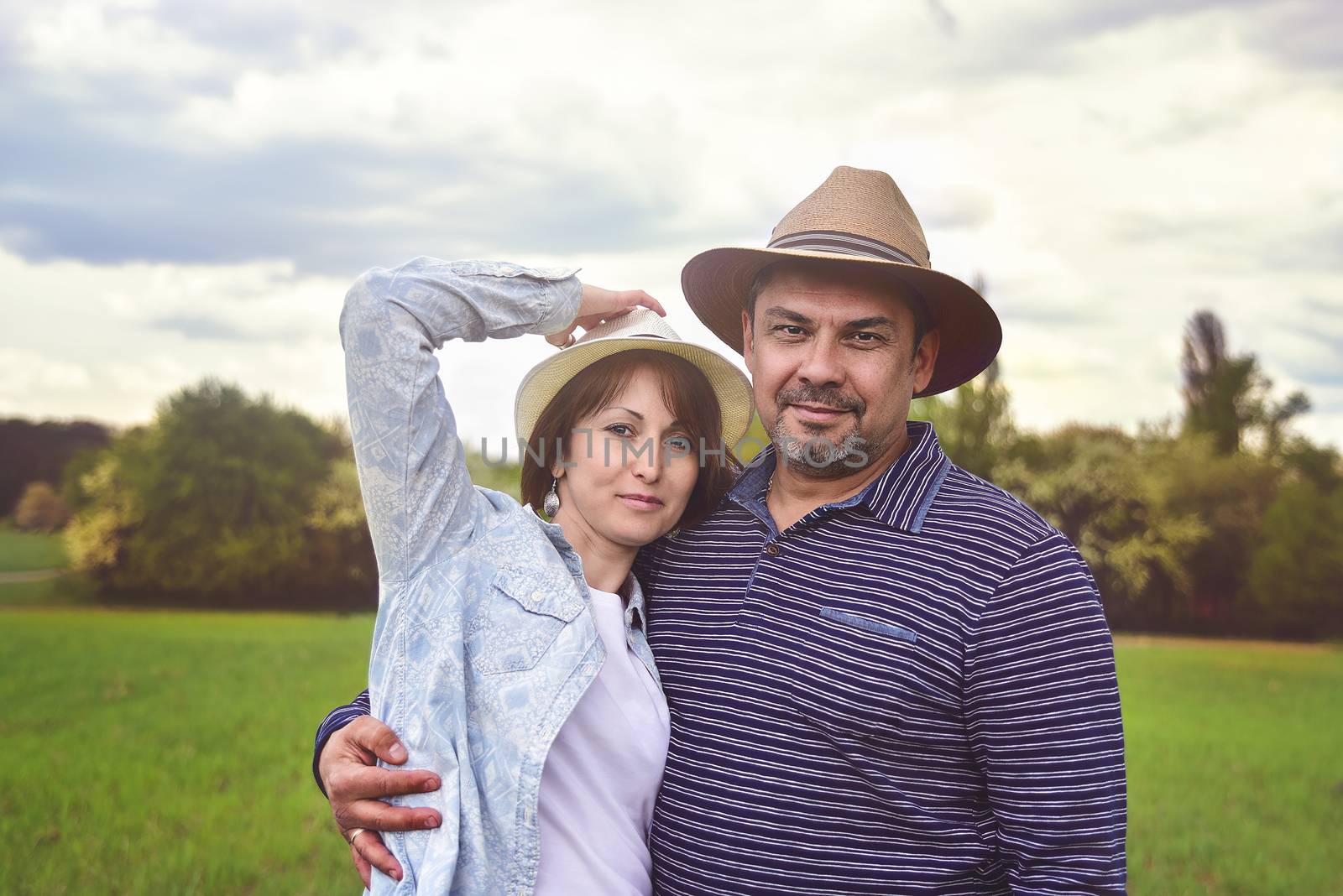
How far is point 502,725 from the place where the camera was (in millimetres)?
1929

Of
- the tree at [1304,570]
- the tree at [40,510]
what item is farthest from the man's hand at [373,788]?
the tree at [1304,570]

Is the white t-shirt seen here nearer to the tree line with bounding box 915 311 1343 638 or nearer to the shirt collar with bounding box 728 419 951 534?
the shirt collar with bounding box 728 419 951 534

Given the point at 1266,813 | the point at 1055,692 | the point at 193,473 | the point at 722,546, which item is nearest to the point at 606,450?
the point at 722,546

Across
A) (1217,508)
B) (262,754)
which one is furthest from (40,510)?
(1217,508)

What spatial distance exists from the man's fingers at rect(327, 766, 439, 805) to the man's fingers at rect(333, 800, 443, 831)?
18mm

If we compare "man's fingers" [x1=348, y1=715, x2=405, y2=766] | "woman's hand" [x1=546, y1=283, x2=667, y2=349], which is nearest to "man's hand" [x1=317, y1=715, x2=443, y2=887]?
"man's fingers" [x1=348, y1=715, x2=405, y2=766]

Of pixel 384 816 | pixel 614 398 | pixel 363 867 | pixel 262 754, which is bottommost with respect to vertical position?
pixel 262 754

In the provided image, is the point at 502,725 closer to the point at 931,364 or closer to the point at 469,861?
the point at 469,861

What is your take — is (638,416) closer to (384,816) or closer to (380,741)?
(380,741)

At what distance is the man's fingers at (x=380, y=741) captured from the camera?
6.24 ft

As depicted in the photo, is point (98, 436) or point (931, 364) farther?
point (98, 436)

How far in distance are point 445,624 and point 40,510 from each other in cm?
1110

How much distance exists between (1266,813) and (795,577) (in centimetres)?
814

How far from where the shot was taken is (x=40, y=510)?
1082 centimetres
